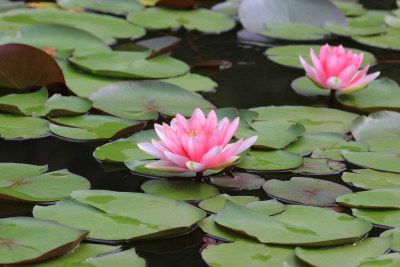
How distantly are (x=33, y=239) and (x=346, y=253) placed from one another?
675 mm

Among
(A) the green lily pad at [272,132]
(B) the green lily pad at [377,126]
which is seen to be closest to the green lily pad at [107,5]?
(A) the green lily pad at [272,132]

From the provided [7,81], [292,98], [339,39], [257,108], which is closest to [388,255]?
[257,108]

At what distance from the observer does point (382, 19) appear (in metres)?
3.48

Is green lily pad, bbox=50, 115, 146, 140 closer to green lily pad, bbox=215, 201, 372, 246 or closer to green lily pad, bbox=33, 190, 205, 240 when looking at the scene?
green lily pad, bbox=33, 190, 205, 240

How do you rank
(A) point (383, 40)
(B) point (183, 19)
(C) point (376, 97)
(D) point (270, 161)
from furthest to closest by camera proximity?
(B) point (183, 19)
(A) point (383, 40)
(C) point (376, 97)
(D) point (270, 161)

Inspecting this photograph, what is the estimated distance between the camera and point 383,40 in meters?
3.09

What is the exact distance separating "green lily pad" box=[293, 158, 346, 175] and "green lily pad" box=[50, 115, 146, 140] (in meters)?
0.54

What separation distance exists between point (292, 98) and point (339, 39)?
900mm

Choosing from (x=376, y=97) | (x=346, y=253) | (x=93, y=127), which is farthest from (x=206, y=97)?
(x=346, y=253)

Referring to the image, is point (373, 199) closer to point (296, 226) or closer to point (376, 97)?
point (296, 226)

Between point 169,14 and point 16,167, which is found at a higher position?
point 169,14

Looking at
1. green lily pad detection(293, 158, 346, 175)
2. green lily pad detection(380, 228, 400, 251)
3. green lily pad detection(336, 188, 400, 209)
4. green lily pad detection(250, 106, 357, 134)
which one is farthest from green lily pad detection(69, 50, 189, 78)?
green lily pad detection(380, 228, 400, 251)

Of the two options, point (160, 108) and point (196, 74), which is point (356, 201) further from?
point (196, 74)

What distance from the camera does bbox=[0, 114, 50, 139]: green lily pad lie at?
196cm
